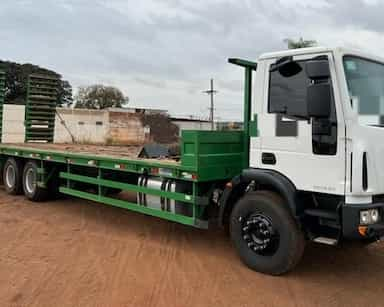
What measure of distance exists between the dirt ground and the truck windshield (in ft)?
6.06

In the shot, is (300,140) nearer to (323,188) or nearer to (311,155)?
(311,155)

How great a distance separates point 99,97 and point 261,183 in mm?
64814

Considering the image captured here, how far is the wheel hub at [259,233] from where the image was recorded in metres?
4.66

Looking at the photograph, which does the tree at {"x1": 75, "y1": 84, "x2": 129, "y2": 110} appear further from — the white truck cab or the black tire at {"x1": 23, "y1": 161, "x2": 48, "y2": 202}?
the white truck cab

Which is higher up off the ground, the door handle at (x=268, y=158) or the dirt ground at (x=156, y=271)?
the door handle at (x=268, y=158)

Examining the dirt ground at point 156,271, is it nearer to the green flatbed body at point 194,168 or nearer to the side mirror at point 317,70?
the green flatbed body at point 194,168

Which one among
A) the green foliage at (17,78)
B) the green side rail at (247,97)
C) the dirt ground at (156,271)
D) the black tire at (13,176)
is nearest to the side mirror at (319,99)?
the green side rail at (247,97)

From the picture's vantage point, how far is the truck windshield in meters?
4.27

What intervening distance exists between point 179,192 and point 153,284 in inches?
58.1

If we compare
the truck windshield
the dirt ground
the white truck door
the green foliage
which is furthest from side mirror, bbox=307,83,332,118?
the green foliage

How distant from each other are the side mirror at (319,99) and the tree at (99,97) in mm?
63967

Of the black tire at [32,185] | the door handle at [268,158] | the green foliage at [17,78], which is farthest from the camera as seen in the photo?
the green foliage at [17,78]

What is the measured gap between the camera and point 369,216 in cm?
421

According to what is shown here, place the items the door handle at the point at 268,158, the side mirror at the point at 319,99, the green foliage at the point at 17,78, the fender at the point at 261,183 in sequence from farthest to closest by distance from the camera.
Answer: the green foliage at the point at 17,78 → the door handle at the point at 268,158 → the fender at the point at 261,183 → the side mirror at the point at 319,99
